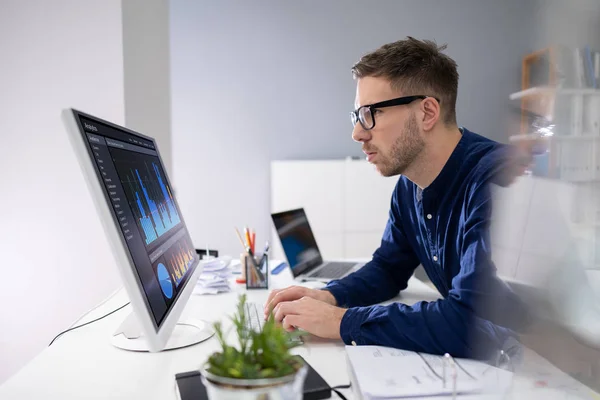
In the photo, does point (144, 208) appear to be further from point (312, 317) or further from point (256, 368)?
point (256, 368)

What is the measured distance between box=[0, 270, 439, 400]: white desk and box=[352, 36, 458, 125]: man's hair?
0.71 m


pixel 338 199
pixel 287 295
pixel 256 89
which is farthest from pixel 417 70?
pixel 256 89

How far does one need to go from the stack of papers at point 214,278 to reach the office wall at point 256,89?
2239 mm

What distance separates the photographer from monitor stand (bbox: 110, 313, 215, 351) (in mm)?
1032

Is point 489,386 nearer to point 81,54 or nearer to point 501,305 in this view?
point 501,305

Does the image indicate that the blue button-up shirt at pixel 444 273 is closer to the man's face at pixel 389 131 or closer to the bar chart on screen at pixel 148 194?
the man's face at pixel 389 131

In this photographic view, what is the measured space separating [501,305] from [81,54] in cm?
156

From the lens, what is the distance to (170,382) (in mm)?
854

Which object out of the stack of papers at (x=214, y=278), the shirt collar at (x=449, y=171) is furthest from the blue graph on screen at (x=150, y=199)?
the shirt collar at (x=449, y=171)

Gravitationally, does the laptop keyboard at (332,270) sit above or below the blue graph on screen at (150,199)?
below

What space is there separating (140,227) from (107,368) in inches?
10.6

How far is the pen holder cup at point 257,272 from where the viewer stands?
159 cm

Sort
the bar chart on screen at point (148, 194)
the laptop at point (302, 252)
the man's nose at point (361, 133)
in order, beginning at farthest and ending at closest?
the laptop at point (302, 252) → the man's nose at point (361, 133) → the bar chart on screen at point (148, 194)

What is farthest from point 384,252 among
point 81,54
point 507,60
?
point 507,60
